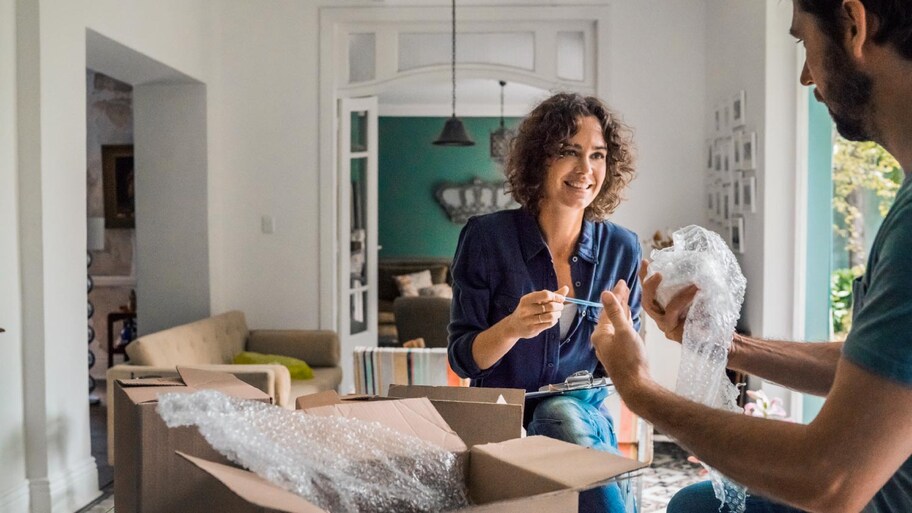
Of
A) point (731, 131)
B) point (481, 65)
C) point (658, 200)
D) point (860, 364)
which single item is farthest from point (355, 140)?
point (860, 364)

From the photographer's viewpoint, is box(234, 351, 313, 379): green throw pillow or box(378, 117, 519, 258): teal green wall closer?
box(234, 351, 313, 379): green throw pillow

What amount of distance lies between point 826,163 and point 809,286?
0.62m

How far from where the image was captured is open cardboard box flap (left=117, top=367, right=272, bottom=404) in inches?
46.6

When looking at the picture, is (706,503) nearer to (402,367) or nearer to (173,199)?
(402,367)

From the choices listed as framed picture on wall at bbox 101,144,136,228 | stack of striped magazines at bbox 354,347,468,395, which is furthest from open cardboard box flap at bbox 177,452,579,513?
framed picture on wall at bbox 101,144,136,228

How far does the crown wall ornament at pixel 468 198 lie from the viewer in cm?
1096

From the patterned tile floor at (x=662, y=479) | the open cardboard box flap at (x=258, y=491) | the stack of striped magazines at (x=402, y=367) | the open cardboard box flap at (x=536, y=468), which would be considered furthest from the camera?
the patterned tile floor at (x=662, y=479)

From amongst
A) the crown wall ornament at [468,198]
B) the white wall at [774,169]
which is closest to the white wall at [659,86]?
the white wall at [774,169]

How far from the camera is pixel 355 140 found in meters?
6.32

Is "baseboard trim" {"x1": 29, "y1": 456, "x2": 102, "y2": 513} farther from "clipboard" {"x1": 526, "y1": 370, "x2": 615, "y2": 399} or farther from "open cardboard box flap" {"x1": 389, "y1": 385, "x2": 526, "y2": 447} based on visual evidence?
"open cardboard box flap" {"x1": 389, "y1": 385, "x2": 526, "y2": 447}

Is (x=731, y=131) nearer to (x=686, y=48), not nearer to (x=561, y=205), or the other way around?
(x=686, y=48)

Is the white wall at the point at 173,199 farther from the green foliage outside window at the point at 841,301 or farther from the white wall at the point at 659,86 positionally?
the green foliage outside window at the point at 841,301

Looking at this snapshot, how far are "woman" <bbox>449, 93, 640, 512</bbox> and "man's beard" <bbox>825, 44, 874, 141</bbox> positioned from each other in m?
0.98

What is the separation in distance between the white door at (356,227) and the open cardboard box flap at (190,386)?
15.5ft
